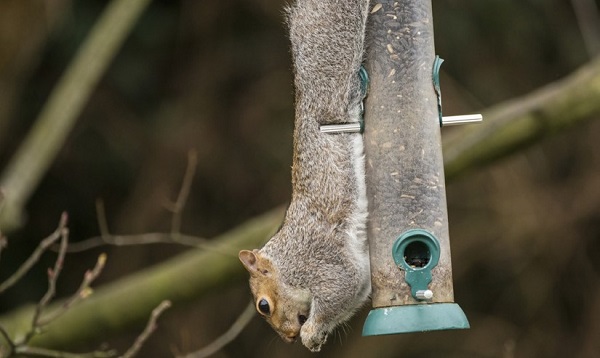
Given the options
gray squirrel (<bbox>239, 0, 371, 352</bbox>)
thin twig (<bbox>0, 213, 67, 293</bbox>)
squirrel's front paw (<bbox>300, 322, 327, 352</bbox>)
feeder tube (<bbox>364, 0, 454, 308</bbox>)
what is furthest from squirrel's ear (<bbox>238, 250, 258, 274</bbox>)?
thin twig (<bbox>0, 213, 67, 293</bbox>)

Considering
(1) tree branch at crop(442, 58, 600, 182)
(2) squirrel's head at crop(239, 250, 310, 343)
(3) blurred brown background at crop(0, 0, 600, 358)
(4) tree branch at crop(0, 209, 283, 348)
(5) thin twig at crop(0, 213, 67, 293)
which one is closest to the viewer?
(2) squirrel's head at crop(239, 250, 310, 343)

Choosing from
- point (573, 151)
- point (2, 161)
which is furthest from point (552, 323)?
point (2, 161)

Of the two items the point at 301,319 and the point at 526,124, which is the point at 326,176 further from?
the point at 526,124

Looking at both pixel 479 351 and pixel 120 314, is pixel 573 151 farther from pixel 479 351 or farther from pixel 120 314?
pixel 120 314

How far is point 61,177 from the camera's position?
679 cm

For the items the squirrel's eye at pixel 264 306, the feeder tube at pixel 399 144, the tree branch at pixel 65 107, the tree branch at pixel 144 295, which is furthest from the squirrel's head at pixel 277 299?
the tree branch at pixel 65 107

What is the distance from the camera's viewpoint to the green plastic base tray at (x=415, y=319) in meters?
2.61

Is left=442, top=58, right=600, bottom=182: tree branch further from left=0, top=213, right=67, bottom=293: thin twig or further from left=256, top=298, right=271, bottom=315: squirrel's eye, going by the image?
left=0, top=213, right=67, bottom=293: thin twig

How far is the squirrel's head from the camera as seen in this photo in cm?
291

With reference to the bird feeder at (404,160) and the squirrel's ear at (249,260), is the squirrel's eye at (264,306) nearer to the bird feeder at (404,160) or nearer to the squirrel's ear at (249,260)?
the squirrel's ear at (249,260)

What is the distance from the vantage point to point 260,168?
6578 mm

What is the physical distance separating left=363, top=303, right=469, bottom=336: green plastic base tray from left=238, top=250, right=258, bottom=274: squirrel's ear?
0.41 metres

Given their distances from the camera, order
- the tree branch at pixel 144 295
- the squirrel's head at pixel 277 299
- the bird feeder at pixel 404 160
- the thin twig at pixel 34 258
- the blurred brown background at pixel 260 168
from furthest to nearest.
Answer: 1. the blurred brown background at pixel 260 168
2. the tree branch at pixel 144 295
3. the thin twig at pixel 34 258
4. the squirrel's head at pixel 277 299
5. the bird feeder at pixel 404 160

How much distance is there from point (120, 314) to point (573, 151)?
2856 millimetres
